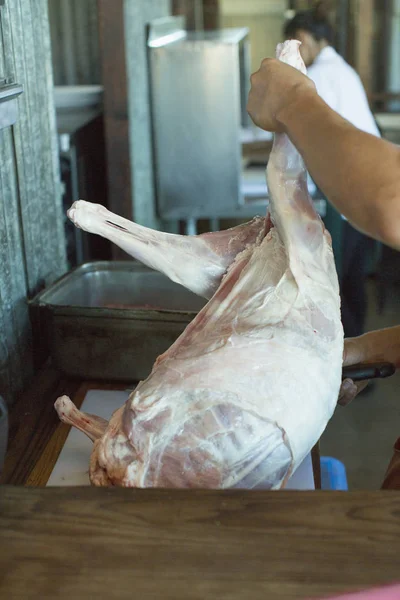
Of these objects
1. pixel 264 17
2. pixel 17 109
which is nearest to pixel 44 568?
pixel 17 109

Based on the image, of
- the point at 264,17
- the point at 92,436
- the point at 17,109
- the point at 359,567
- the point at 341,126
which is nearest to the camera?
the point at 359,567

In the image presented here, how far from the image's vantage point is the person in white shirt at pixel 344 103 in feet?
11.2

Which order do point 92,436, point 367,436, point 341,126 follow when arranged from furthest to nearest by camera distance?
point 367,436
point 92,436
point 341,126

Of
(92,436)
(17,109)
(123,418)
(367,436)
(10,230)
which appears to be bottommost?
(367,436)

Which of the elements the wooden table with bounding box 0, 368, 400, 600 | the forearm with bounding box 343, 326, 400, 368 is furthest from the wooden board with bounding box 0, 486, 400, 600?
the forearm with bounding box 343, 326, 400, 368

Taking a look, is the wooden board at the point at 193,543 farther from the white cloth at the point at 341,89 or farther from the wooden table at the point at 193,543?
the white cloth at the point at 341,89

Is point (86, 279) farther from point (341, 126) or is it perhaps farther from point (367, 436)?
point (367, 436)

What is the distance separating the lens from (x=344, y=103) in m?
3.41

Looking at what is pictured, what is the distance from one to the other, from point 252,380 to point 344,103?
103 inches

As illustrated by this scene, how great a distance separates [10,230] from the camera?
1.57m

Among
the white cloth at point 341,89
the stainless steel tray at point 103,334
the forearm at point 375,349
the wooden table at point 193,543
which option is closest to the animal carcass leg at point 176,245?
the stainless steel tray at point 103,334

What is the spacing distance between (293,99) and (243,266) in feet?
1.18

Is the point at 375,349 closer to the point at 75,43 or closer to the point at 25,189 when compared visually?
the point at 25,189

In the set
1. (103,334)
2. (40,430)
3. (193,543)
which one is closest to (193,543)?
(193,543)
